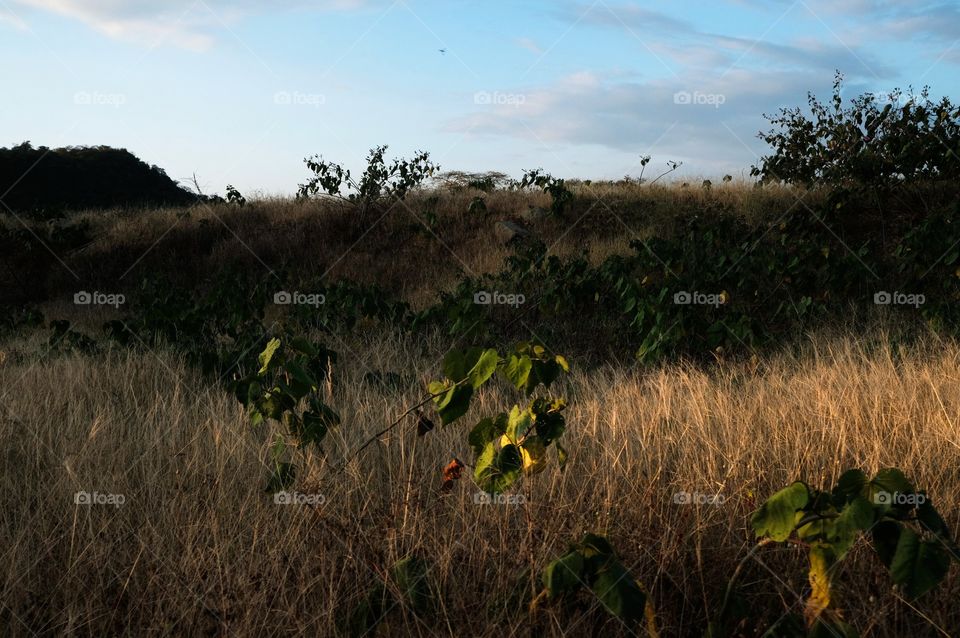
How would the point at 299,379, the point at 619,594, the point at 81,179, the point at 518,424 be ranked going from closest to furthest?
the point at 619,594 < the point at 518,424 < the point at 299,379 < the point at 81,179

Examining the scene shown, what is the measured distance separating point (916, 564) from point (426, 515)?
1.78 metres

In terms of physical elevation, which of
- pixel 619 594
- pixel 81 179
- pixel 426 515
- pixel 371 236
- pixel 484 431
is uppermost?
pixel 81 179

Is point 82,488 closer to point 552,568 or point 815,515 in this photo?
point 552,568

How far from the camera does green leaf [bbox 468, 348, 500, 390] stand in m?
2.45

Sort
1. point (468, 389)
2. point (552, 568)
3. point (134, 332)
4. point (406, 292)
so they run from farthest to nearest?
point (406, 292) → point (134, 332) → point (468, 389) → point (552, 568)

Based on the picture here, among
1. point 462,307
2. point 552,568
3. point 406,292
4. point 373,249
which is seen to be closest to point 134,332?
point 462,307

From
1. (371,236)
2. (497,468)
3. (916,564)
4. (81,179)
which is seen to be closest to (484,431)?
(497,468)

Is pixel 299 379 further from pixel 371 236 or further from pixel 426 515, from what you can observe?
pixel 371 236

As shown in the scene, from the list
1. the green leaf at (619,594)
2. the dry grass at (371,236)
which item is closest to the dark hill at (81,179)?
the dry grass at (371,236)

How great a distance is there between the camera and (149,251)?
1400 cm

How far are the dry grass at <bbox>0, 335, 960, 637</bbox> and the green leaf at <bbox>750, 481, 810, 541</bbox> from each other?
568 millimetres

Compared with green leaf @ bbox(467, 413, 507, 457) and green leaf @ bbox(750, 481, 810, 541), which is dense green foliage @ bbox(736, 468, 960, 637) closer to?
green leaf @ bbox(750, 481, 810, 541)

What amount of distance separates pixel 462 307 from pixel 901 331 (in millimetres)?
3523

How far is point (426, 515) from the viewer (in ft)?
10.4
